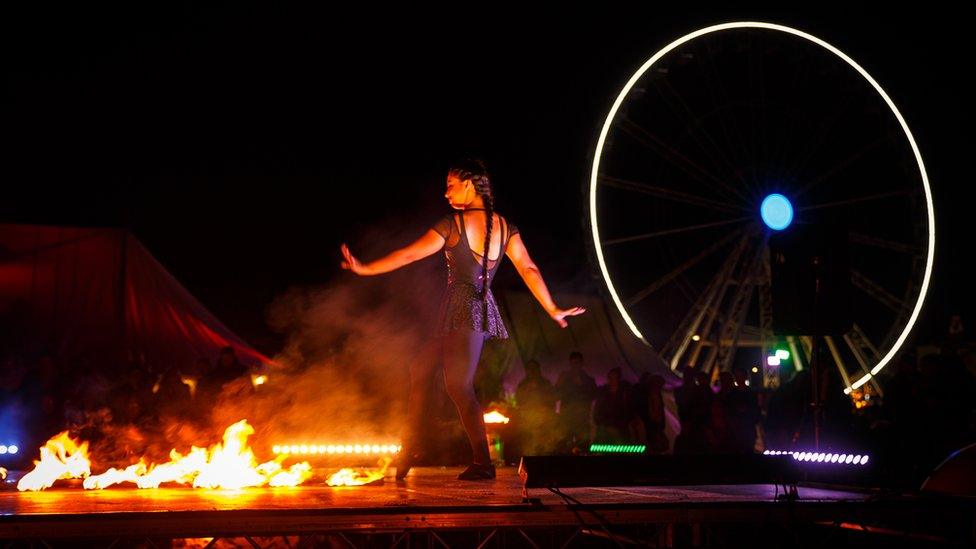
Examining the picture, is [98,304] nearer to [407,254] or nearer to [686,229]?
[407,254]

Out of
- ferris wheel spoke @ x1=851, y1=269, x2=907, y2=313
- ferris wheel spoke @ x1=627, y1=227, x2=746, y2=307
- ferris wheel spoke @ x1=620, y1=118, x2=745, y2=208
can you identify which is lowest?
ferris wheel spoke @ x1=851, y1=269, x2=907, y2=313

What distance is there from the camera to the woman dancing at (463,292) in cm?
476

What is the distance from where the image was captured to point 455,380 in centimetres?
473

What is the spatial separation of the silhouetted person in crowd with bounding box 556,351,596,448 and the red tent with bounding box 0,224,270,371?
360 cm

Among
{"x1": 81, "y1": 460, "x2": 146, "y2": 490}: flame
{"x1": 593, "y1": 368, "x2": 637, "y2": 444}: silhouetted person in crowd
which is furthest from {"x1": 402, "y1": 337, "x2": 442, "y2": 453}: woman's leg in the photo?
{"x1": 593, "y1": 368, "x2": 637, "y2": 444}: silhouetted person in crowd

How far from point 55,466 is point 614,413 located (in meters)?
6.07

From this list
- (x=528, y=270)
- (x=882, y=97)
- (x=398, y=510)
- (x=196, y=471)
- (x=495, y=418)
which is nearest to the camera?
(x=398, y=510)

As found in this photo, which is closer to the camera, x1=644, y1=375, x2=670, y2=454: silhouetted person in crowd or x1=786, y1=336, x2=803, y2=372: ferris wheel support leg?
x1=644, y1=375, x2=670, y2=454: silhouetted person in crowd

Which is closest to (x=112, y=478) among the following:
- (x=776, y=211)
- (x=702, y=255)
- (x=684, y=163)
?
(x=684, y=163)

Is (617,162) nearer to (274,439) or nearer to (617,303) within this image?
(617,303)

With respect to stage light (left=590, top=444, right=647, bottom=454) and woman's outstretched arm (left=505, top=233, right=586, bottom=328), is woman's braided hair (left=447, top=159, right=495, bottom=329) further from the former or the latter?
stage light (left=590, top=444, right=647, bottom=454)

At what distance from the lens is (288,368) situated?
27.2 feet

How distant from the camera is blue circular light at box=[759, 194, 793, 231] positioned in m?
14.7

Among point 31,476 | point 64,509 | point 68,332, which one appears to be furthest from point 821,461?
point 68,332
